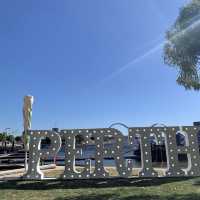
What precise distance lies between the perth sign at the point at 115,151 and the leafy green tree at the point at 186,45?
2477 mm

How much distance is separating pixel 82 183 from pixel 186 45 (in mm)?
7582

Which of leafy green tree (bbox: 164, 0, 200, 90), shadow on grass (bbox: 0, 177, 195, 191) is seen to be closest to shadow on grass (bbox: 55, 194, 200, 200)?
shadow on grass (bbox: 0, 177, 195, 191)

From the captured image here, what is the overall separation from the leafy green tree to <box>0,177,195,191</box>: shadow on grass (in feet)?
15.8

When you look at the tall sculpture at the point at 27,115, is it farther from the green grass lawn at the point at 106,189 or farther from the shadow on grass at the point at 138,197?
the shadow on grass at the point at 138,197

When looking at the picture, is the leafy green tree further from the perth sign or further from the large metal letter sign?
the large metal letter sign

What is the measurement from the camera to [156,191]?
1014 cm

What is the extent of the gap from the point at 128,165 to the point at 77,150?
253 centimetres

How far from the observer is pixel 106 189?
1066cm

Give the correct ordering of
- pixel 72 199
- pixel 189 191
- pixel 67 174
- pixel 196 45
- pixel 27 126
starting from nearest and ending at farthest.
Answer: pixel 72 199 → pixel 189 191 → pixel 196 45 → pixel 67 174 → pixel 27 126

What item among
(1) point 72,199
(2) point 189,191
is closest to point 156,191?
(2) point 189,191

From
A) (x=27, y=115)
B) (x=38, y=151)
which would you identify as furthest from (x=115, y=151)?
(x=27, y=115)

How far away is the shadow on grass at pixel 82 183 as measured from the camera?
37.7 ft

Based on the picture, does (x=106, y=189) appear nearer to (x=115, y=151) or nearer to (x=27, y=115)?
(x=115, y=151)

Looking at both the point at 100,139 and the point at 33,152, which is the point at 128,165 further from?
the point at 33,152
